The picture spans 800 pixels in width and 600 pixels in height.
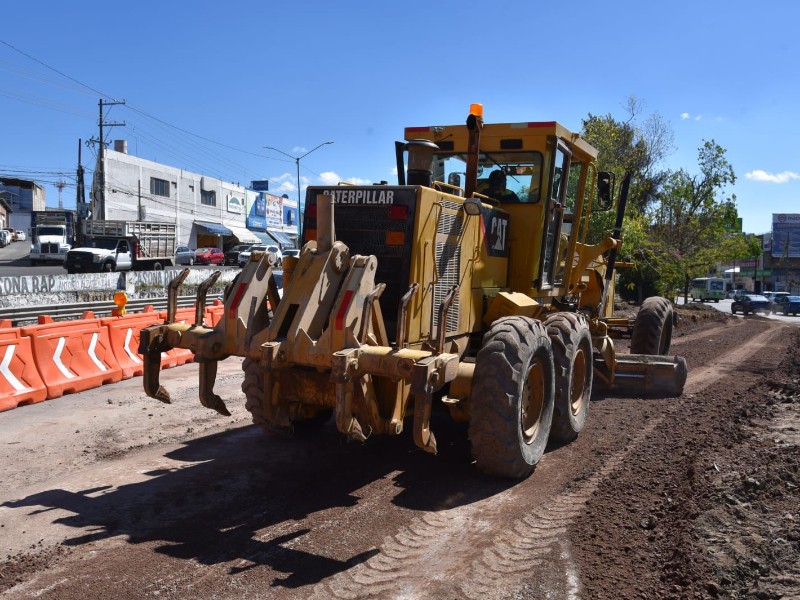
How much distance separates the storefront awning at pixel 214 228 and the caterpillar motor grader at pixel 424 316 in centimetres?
5008

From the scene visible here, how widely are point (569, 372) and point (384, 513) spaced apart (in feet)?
8.64

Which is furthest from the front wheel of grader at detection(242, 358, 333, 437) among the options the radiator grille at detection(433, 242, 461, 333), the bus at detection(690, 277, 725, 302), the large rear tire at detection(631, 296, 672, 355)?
the bus at detection(690, 277, 725, 302)

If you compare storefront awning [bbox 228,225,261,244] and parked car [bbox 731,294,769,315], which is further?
storefront awning [bbox 228,225,261,244]

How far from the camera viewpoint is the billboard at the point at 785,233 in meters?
76.5

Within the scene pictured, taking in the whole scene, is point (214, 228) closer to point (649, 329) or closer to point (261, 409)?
point (649, 329)

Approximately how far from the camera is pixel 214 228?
56125mm

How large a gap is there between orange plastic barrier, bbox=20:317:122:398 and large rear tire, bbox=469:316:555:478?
20.8 ft

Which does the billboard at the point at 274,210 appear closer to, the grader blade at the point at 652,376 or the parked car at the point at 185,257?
the parked car at the point at 185,257

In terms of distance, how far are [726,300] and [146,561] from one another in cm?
7304

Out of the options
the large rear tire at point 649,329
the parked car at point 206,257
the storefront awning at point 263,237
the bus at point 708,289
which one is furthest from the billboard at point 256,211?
the large rear tire at point 649,329

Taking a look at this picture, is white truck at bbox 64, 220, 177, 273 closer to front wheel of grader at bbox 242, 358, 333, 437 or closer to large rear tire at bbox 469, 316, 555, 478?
front wheel of grader at bbox 242, 358, 333, 437

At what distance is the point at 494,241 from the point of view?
734 centimetres

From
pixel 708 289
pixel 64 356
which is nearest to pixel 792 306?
pixel 708 289

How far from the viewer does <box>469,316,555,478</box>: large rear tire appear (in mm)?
5633
